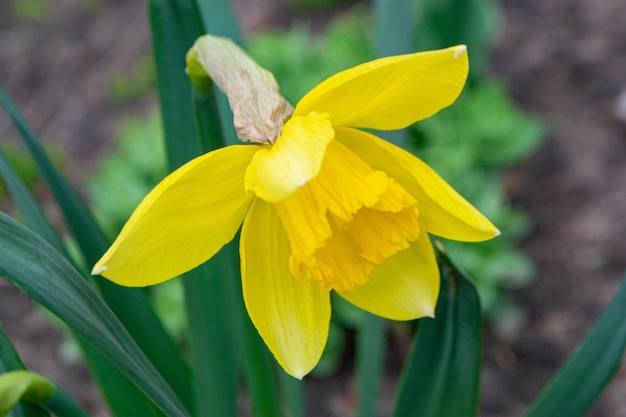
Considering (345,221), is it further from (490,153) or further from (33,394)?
(490,153)

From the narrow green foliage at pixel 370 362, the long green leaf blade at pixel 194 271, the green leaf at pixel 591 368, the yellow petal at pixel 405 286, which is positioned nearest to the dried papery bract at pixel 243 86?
the long green leaf blade at pixel 194 271

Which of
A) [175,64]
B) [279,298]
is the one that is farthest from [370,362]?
[175,64]

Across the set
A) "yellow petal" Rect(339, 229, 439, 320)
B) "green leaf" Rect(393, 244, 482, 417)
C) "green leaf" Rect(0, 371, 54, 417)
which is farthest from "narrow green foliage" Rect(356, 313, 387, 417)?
"green leaf" Rect(0, 371, 54, 417)

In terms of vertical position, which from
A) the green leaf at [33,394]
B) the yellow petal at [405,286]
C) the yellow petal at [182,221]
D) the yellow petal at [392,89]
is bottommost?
the yellow petal at [405,286]

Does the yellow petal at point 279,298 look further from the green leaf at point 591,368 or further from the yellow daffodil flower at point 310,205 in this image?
the green leaf at point 591,368

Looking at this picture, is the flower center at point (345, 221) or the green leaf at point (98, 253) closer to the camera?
the flower center at point (345, 221)

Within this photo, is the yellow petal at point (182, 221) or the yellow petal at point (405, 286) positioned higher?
the yellow petal at point (182, 221)
